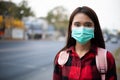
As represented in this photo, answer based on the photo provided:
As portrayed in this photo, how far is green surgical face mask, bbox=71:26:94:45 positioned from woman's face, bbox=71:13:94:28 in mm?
30

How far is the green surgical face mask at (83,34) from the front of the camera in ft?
6.21

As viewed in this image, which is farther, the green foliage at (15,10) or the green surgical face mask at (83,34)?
the green foliage at (15,10)

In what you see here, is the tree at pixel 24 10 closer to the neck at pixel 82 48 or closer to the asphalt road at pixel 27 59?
the asphalt road at pixel 27 59

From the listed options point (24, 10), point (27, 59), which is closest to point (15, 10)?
point (24, 10)

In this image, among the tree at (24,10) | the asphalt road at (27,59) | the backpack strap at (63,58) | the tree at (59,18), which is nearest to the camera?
the backpack strap at (63,58)

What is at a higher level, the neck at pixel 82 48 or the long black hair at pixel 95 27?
the long black hair at pixel 95 27

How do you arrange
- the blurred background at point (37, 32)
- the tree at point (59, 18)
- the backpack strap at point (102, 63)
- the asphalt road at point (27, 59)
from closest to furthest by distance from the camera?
the backpack strap at point (102, 63)
the blurred background at point (37, 32)
the tree at point (59, 18)
the asphalt road at point (27, 59)

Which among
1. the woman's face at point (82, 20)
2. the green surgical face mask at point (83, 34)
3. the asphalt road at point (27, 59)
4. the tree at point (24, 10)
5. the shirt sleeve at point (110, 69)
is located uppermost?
the tree at point (24, 10)

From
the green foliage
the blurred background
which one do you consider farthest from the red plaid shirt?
the green foliage

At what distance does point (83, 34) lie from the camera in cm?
189

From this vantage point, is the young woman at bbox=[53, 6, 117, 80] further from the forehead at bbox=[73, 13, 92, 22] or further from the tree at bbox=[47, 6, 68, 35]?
the tree at bbox=[47, 6, 68, 35]

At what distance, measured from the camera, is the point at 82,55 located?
1.88m

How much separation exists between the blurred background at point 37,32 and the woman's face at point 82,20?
Answer: 0.80 meters

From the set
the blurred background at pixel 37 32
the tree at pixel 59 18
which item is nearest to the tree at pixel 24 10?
the blurred background at pixel 37 32
